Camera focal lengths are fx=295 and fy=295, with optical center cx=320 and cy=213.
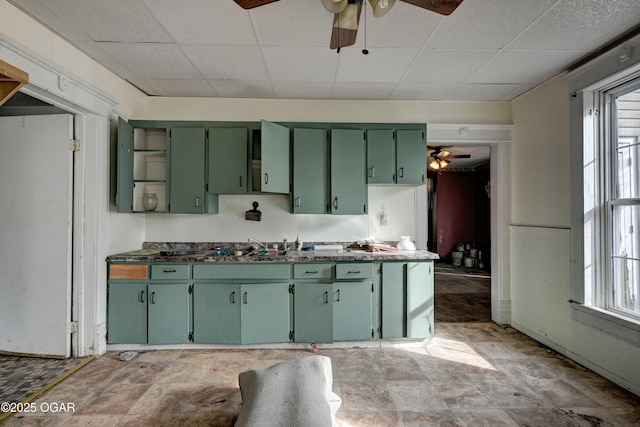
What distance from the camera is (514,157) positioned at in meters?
3.47

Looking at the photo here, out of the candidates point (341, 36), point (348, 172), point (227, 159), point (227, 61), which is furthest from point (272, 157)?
point (341, 36)

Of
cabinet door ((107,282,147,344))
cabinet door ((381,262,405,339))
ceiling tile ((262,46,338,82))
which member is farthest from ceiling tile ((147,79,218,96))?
cabinet door ((381,262,405,339))

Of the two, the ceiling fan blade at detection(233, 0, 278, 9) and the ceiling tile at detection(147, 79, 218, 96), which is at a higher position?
the ceiling tile at detection(147, 79, 218, 96)

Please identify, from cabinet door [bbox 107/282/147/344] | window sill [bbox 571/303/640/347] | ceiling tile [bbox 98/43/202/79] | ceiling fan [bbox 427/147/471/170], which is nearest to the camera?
window sill [bbox 571/303/640/347]

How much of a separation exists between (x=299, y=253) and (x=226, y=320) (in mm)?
951

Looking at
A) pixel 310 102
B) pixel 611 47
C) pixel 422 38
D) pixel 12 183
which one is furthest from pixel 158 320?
pixel 611 47

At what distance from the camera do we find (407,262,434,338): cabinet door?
2.90 metres

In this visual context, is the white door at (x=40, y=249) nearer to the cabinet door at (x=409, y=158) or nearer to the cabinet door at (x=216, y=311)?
the cabinet door at (x=216, y=311)

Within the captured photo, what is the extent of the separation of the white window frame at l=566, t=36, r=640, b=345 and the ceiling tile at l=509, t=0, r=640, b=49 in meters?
0.29

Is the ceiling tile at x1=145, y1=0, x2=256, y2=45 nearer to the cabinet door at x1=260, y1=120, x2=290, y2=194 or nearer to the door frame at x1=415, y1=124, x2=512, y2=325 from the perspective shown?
the cabinet door at x1=260, y1=120, x2=290, y2=194

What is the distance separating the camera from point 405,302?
2.92 m

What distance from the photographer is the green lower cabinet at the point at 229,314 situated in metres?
2.83

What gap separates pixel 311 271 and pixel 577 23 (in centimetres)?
282

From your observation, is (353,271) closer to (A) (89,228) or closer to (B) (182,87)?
(A) (89,228)
